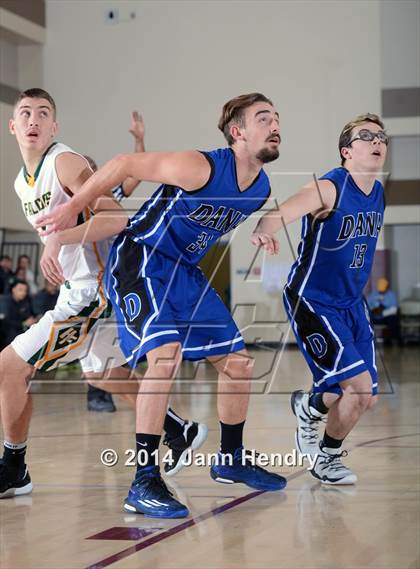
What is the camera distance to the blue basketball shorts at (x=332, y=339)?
4.66 meters

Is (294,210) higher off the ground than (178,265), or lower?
higher

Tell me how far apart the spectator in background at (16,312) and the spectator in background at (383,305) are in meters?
8.02

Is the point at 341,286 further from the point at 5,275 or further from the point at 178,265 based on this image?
the point at 5,275

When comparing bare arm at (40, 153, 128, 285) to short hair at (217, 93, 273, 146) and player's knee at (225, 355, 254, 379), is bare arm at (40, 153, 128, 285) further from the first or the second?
player's knee at (225, 355, 254, 379)

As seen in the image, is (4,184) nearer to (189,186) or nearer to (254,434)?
(254,434)

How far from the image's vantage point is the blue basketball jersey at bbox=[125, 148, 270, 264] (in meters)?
4.11

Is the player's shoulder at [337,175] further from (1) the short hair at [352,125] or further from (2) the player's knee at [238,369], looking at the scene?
(2) the player's knee at [238,369]

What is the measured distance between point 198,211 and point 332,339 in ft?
3.36

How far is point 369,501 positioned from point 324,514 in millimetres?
367

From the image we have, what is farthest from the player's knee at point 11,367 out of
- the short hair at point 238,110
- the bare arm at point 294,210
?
the short hair at point 238,110

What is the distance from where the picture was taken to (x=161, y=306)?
13.6 ft

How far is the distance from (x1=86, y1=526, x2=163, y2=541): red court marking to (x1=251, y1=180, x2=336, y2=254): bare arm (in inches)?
47.4

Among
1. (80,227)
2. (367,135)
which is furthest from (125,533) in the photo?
(367,135)

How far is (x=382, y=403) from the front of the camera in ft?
29.7
